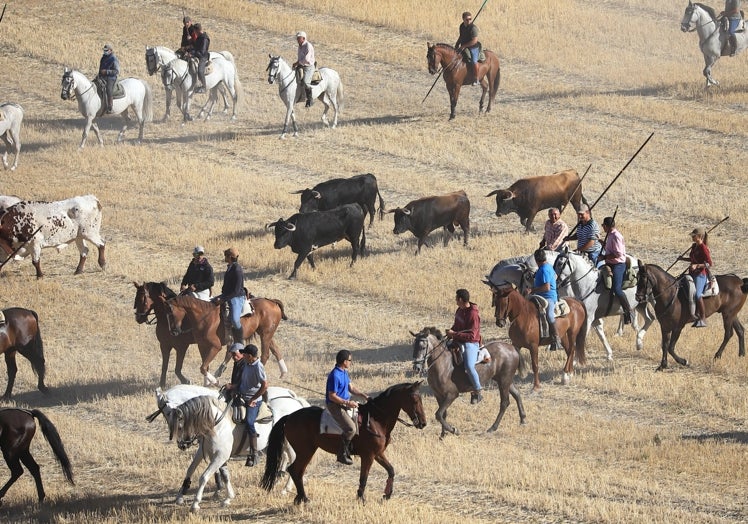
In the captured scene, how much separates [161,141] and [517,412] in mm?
19234

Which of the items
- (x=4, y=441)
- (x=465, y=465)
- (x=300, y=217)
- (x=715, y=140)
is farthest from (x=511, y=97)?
(x=4, y=441)

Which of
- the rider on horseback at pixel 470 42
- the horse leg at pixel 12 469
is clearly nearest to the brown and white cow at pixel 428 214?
the rider on horseback at pixel 470 42

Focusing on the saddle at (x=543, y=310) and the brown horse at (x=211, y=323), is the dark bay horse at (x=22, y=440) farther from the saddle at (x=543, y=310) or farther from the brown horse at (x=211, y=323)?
the saddle at (x=543, y=310)

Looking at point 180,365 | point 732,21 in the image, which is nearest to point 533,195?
point 180,365

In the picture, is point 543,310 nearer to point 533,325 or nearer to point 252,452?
point 533,325

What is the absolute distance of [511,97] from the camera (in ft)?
136

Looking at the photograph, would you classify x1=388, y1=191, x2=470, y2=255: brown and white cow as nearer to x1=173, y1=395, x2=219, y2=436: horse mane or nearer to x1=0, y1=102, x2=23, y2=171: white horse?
x1=0, y1=102, x2=23, y2=171: white horse

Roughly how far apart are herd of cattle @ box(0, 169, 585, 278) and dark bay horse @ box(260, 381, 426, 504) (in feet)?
37.3

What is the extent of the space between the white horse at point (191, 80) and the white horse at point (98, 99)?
0.97m

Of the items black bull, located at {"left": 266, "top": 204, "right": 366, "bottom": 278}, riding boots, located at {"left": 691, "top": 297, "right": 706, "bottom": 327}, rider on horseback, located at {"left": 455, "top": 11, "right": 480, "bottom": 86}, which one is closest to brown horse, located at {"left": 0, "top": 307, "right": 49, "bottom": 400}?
black bull, located at {"left": 266, "top": 204, "right": 366, "bottom": 278}

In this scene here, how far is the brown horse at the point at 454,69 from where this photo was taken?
36.3m

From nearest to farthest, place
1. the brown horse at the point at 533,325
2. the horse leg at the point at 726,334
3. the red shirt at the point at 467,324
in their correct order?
the red shirt at the point at 467,324 → the brown horse at the point at 533,325 → the horse leg at the point at 726,334

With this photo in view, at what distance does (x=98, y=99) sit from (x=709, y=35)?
61.4 ft

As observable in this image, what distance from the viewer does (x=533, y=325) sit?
21.2 metres
